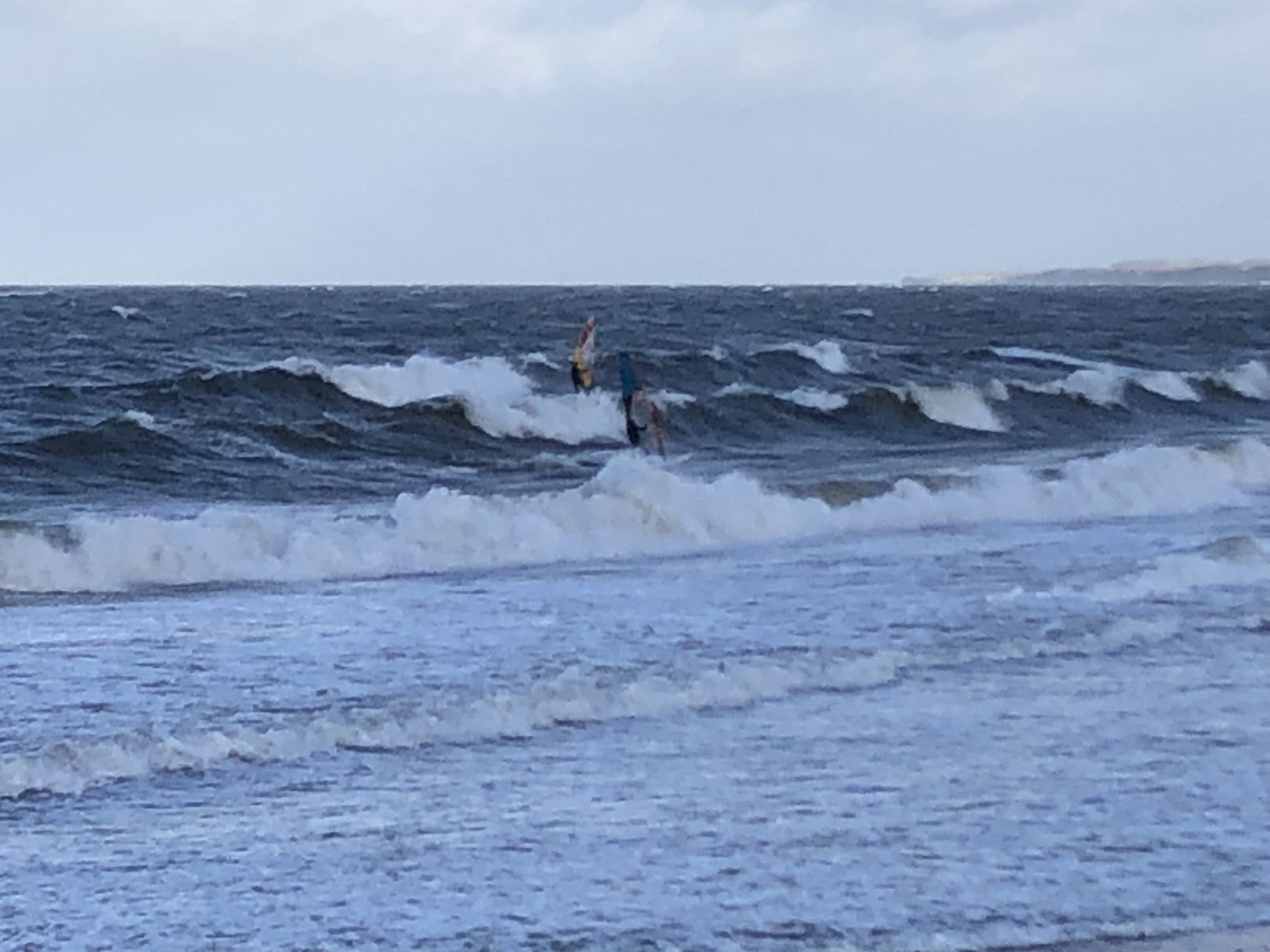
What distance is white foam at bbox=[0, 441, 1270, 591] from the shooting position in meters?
14.2

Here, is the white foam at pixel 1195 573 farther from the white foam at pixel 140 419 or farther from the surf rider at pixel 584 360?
the surf rider at pixel 584 360

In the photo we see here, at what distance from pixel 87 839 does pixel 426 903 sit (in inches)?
54.6

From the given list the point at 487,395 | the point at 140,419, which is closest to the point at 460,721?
the point at 140,419

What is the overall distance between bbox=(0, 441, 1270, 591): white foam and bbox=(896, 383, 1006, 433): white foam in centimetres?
840

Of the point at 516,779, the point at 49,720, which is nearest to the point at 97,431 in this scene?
the point at 49,720

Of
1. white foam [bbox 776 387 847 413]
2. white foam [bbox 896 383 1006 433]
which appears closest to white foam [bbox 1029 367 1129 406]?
white foam [bbox 896 383 1006 433]

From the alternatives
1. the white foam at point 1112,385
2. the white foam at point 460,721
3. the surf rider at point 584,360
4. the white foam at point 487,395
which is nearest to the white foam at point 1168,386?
the white foam at point 1112,385

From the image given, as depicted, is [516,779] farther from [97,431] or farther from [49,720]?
[97,431]

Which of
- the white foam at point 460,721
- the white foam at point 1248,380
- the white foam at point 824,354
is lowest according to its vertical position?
the white foam at point 1248,380

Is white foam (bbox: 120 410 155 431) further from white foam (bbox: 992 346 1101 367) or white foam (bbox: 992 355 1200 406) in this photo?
white foam (bbox: 992 346 1101 367)

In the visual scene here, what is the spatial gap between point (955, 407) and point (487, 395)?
6941 millimetres

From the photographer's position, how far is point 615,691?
350 inches

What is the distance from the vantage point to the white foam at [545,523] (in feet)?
46.5

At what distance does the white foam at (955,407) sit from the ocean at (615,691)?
4.72 m
